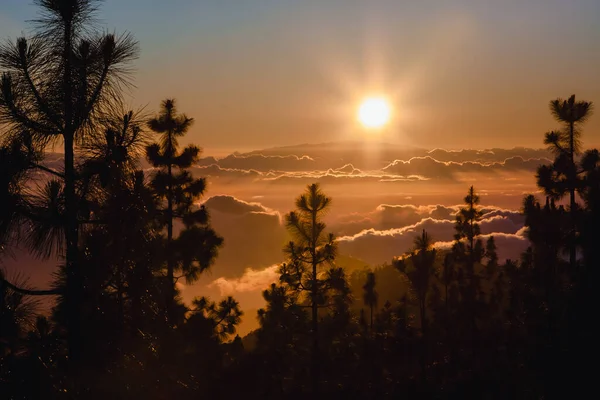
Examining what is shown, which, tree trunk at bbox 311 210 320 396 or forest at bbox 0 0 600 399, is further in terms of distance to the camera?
tree trunk at bbox 311 210 320 396

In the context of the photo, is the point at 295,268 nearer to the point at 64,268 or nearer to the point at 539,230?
the point at 539,230

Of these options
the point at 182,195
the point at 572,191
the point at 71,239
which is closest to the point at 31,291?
the point at 71,239

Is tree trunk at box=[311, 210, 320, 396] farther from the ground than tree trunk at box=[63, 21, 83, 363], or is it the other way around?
tree trunk at box=[63, 21, 83, 363]

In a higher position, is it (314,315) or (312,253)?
(312,253)

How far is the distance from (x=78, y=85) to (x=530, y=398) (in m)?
21.8

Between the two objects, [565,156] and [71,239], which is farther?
[565,156]

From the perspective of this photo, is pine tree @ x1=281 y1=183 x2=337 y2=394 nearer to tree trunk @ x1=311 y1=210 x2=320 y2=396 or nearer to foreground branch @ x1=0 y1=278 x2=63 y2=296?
tree trunk @ x1=311 y1=210 x2=320 y2=396

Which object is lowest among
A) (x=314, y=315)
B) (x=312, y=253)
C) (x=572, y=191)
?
(x=314, y=315)

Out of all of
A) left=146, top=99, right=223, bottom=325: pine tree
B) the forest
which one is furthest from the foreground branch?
left=146, top=99, right=223, bottom=325: pine tree

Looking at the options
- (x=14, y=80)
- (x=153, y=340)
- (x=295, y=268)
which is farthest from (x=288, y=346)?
(x=14, y=80)

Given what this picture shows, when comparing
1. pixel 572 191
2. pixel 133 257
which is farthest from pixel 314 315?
pixel 133 257

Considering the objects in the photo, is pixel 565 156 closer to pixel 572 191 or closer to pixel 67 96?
pixel 572 191

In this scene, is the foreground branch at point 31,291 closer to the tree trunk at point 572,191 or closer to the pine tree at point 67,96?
the pine tree at point 67,96

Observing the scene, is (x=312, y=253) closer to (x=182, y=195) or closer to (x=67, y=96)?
(x=182, y=195)
